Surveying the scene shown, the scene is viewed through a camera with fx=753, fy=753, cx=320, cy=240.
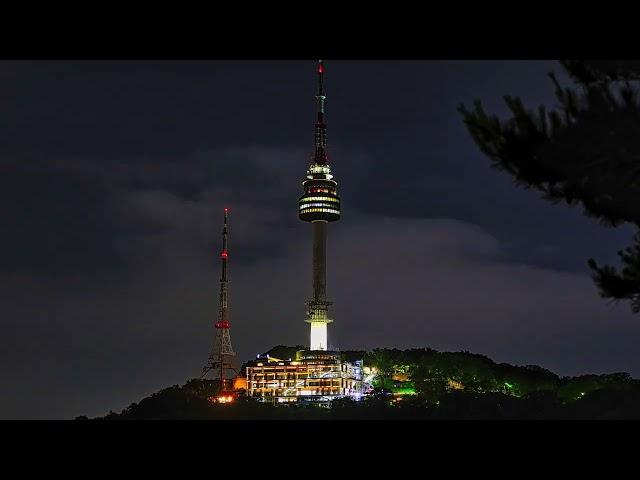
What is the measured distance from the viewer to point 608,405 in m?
33.4

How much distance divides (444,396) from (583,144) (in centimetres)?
4509

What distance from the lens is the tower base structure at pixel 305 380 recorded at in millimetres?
56562

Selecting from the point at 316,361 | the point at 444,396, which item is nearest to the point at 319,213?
the point at 316,361

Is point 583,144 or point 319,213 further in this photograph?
point 319,213

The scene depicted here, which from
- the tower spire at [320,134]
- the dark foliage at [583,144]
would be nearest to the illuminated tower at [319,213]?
the tower spire at [320,134]

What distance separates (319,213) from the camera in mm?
67875

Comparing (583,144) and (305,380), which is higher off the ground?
(305,380)

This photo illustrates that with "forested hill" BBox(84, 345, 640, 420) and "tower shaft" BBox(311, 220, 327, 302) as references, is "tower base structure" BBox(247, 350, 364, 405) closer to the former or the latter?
"forested hill" BBox(84, 345, 640, 420)

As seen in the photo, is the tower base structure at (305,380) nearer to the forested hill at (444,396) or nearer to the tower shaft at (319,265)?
the forested hill at (444,396)

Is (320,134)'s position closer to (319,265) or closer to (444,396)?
(319,265)

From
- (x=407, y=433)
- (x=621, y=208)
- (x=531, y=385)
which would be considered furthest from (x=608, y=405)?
(x=407, y=433)

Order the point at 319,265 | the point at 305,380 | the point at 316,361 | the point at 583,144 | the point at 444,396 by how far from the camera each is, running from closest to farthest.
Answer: the point at 583,144
the point at 444,396
the point at 305,380
the point at 316,361
the point at 319,265

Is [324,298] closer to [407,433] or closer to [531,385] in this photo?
[531,385]
